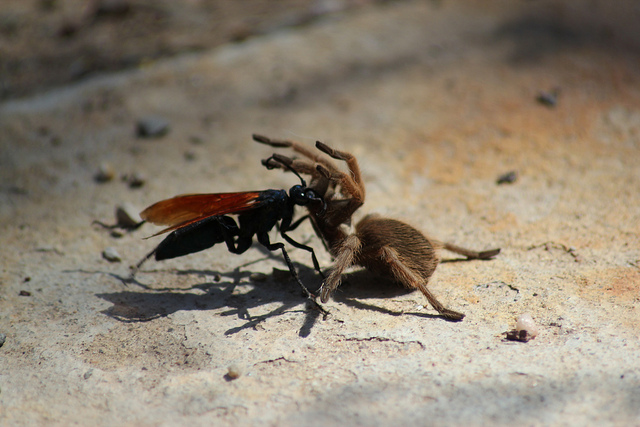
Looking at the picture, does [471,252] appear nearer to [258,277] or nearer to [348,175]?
[348,175]

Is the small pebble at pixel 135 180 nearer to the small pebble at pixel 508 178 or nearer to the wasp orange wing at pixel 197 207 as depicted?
the wasp orange wing at pixel 197 207

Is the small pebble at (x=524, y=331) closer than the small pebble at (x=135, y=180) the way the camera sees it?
Yes

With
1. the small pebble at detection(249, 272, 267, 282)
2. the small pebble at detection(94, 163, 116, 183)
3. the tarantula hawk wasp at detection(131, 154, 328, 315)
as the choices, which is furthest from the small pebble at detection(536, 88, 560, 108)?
the small pebble at detection(94, 163, 116, 183)

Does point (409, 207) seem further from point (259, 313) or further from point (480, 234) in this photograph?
point (259, 313)

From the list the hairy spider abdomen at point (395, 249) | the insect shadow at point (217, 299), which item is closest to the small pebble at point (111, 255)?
the insect shadow at point (217, 299)

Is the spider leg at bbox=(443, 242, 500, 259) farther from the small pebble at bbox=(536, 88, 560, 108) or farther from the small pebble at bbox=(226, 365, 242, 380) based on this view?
the small pebble at bbox=(536, 88, 560, 108)

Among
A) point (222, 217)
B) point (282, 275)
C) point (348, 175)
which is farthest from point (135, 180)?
point (348, 175)

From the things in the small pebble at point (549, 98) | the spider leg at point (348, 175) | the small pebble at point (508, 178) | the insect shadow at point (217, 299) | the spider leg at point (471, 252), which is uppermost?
the small pebble at point (549, 98)
